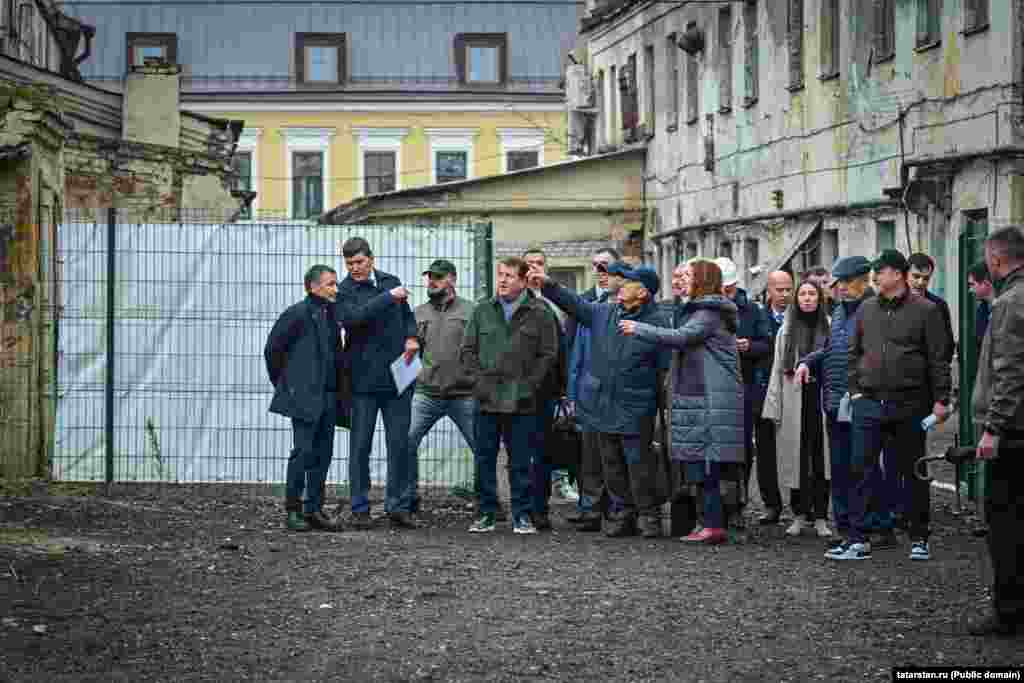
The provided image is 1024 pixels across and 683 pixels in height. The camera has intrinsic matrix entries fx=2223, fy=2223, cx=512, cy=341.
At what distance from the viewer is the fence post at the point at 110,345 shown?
1775 centimetres

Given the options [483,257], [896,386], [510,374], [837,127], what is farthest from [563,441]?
[837,127]

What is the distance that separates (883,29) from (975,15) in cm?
377

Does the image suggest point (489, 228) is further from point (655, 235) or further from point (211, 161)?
point (655, 235)

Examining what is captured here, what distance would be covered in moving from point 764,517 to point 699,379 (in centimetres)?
190

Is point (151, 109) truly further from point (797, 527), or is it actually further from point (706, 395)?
point (706, 395)

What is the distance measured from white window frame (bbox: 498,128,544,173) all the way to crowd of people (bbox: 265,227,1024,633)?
5519 cm

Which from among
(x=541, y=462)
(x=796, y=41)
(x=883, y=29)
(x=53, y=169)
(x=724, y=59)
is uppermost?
(x=724, y=59)

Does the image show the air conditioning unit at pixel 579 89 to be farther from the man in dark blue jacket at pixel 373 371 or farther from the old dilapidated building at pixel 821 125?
the man in dark blue jacket at pixel 373 371

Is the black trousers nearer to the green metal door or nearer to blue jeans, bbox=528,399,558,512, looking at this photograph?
blue jeans, bbox=528,399,558,512

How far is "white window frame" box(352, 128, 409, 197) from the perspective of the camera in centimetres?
7075

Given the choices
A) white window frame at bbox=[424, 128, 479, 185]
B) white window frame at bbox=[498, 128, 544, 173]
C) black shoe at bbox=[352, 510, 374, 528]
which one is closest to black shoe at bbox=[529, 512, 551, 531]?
black shoe at bbox=[352, 510, 374, 528]

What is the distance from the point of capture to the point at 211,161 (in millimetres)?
36781

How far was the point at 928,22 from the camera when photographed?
87.5 feet

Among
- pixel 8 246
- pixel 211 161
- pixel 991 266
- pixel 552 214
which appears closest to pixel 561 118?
Result: pixel 552 214
